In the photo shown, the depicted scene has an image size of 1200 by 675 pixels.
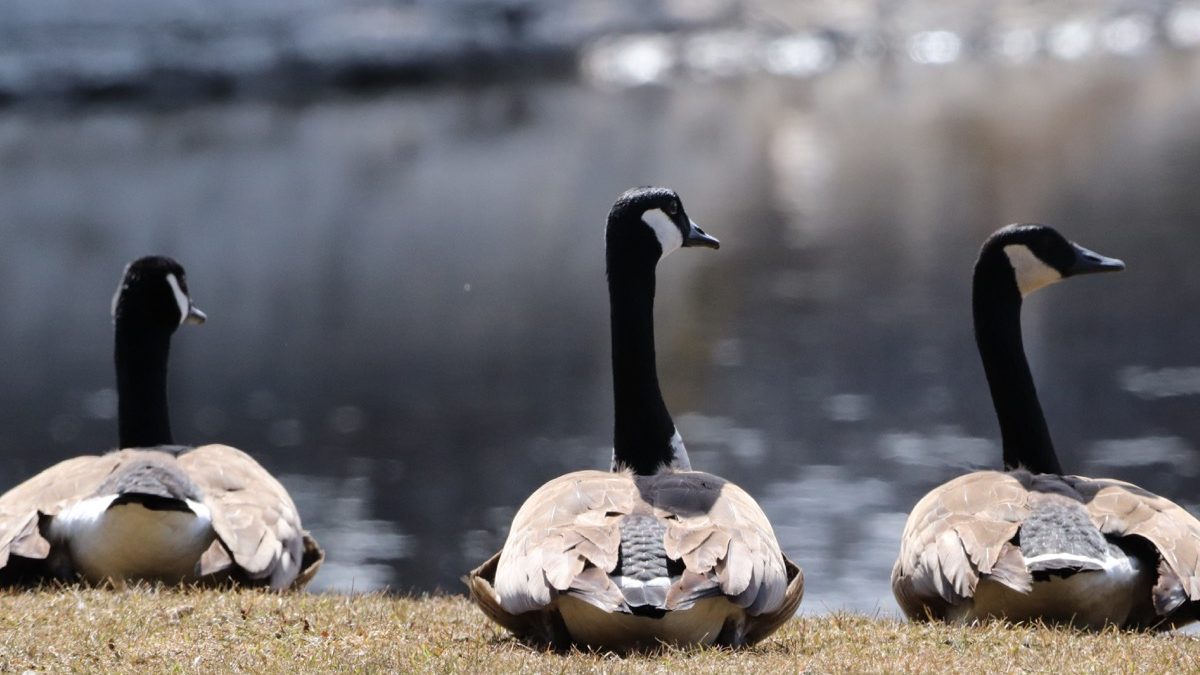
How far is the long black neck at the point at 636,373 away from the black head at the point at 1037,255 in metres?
2.30

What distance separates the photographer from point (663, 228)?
844 cm

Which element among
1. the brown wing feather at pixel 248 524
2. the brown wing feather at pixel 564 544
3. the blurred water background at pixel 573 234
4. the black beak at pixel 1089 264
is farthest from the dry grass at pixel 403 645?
the blurred water background at pixel 573 234

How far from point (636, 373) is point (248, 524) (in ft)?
8.08

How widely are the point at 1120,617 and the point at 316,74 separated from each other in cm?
6556

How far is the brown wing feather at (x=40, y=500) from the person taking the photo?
8.59m

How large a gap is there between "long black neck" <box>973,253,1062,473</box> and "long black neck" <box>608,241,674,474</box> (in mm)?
2132

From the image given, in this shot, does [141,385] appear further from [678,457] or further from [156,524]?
[678,457]

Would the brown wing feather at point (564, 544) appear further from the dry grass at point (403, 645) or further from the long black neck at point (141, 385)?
the long black neck at point (141, 385)

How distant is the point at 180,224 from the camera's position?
132 feet

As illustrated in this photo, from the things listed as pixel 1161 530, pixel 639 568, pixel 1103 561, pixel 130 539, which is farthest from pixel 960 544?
pixel 130 539

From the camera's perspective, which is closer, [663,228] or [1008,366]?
[663,228]

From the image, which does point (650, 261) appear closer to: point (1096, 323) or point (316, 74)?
point (1096, 323)

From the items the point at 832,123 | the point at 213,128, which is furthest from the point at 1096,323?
the point at 213,128

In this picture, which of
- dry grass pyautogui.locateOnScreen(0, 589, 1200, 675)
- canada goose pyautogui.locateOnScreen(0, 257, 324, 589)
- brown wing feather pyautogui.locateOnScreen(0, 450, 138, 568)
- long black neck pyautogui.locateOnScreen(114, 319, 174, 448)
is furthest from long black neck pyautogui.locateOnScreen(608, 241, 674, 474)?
long black neck pyautogui.locateOnScreen(114, 319, 174, 448)
